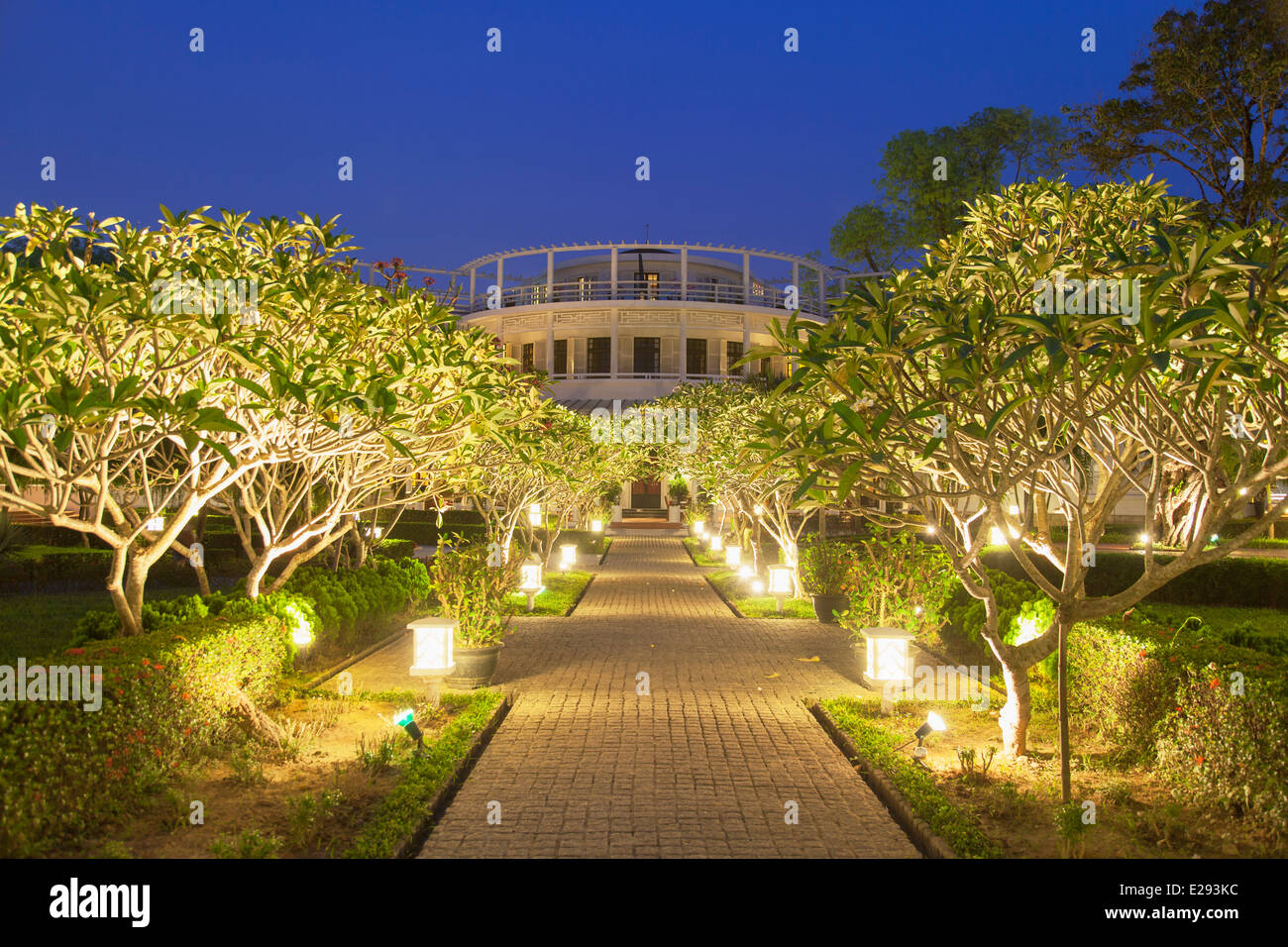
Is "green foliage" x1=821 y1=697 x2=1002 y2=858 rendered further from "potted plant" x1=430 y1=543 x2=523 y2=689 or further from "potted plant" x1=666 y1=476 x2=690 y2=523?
"potted plant" x1=666 y1=476 x2=690 y2=523

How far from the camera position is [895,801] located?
20.0 feet

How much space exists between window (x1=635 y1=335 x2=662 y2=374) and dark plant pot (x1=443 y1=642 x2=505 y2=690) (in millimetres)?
45305

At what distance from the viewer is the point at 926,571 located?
11.4 meters

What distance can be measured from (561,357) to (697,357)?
8.85 metres

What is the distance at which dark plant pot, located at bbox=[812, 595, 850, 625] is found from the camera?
14.7 metres

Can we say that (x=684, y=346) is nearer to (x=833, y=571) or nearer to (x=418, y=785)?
(x=833, y=571)

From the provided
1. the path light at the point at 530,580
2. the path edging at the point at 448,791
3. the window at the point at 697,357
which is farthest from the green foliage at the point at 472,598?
the window at the point at 697,357

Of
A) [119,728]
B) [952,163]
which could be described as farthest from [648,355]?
[119,728]

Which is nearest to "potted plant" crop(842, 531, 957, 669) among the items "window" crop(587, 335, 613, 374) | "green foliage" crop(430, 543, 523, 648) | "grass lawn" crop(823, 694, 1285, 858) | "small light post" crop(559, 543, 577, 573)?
"grass lawn" crop(823, 694, 1285, 858)

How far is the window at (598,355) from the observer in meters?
54.5

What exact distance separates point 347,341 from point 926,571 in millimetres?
7878

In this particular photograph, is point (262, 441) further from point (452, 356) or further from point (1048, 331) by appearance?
point (1048, 331)
